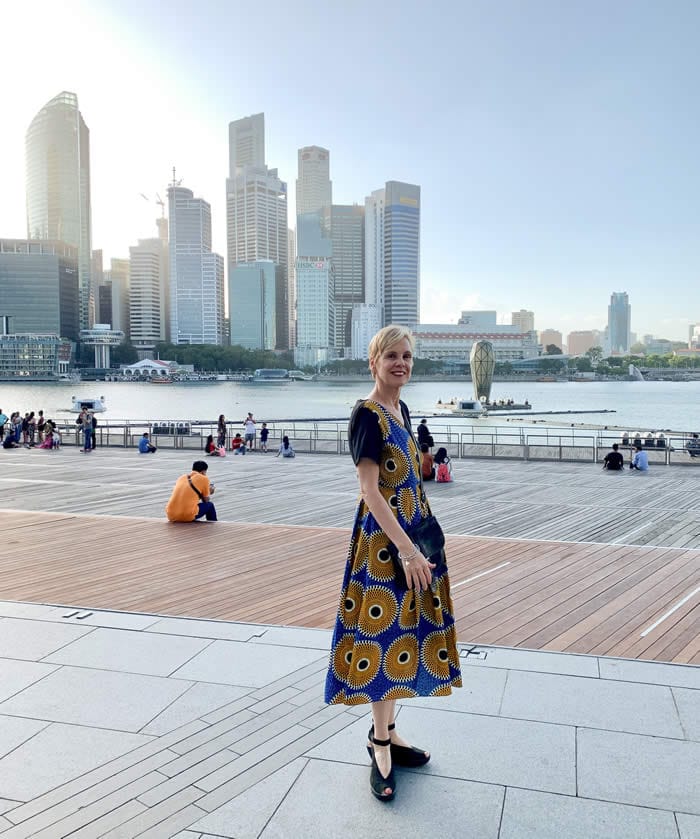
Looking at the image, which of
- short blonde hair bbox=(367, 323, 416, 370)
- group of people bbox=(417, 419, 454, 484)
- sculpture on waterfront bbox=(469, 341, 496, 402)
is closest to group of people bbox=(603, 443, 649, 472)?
group of people bbox=(417, 419, 454, 484)

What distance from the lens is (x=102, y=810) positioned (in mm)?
3207

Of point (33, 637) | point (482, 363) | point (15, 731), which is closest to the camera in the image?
point (15, 731)

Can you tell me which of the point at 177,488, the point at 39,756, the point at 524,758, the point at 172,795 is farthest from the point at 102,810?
the point at 177,488

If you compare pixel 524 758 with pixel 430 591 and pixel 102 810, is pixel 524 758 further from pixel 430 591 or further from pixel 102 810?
pixel 102 810

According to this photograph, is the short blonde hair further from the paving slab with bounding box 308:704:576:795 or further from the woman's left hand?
the paving slab with bounding box 308:704:576:795

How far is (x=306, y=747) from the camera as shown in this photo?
3773mm

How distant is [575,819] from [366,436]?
1.91 meters

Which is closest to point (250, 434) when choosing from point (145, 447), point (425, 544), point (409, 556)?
point (145, 447)

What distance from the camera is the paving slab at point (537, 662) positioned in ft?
15.9

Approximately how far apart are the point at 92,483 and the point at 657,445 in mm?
18872

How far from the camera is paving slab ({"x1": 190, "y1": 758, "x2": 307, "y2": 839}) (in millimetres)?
3031

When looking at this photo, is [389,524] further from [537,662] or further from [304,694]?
[537,662]

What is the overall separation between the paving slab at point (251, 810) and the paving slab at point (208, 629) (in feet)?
6.94

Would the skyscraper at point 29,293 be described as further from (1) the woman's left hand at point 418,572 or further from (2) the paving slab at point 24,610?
(1) the woman's left hand at point 418,572
